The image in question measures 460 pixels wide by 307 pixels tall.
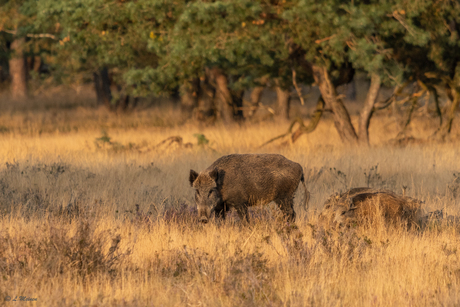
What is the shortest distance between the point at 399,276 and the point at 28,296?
3.03m

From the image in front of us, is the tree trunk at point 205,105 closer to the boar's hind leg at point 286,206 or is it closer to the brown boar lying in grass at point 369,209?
the boar's hind leg at point 286,206

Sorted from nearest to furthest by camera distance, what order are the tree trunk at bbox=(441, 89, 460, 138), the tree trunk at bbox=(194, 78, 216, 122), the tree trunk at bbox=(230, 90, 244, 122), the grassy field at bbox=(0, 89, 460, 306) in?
the grassy field at bbox=(0, 89, 460, 306) → the tree trunk at bbox=(441, 89, 460, 138) → the tree trunk at bbox=(230, 90, 244, 122) → the tree trunk at bbox=(194, 78, 216, 122)

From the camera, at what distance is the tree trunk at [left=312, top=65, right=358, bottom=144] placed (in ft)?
50.0

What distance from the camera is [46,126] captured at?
890 inches

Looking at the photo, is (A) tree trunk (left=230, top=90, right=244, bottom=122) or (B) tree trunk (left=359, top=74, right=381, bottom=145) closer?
(B) tree trunk (left=359, top=74, right=381, bottom=145)

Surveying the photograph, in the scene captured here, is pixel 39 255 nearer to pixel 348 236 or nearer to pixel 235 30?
pixel 348 236

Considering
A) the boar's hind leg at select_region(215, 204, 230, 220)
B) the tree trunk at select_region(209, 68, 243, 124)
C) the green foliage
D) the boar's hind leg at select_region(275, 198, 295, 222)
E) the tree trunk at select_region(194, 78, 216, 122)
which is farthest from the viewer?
the tree trunk at select_region(194, 78, 216, 122)

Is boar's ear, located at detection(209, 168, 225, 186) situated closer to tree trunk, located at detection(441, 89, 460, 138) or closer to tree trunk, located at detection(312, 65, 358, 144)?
tree trunk, located at detection(312, 65, 358, 144)

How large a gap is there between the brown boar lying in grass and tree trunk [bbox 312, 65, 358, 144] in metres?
8.67

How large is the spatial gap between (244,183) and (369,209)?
1402mm

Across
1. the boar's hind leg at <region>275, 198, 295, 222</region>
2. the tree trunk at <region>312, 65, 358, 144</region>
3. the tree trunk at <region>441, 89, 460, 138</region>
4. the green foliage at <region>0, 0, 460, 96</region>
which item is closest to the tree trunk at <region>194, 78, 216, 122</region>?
the green foliage at <region>0, 0, 460, 96</region>

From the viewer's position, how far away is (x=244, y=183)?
6672mm

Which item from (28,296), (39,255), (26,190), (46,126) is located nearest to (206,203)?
(39,255)

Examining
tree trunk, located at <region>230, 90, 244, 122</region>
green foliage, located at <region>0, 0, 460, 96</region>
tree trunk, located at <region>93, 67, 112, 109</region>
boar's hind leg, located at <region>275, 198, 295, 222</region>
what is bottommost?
tree trunk, located at <region>93, 67, 112, 109</region>
